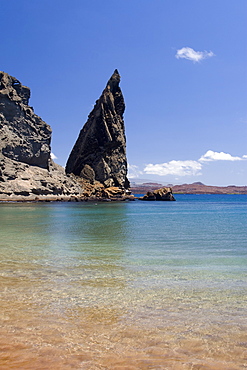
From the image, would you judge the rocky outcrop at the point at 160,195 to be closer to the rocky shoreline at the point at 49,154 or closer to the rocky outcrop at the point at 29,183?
the rocky shoreline at the point at 49,154

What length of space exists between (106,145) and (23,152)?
3572cm

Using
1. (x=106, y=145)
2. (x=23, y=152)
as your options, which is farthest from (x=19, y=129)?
(x=106, y=145)

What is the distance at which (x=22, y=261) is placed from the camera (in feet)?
33.9

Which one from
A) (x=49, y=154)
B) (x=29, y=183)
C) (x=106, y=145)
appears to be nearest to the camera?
(x=29, y=183)

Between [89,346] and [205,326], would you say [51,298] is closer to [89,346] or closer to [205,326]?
[89,346]

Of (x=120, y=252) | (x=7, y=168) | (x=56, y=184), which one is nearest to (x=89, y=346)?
(x=120, y=252)

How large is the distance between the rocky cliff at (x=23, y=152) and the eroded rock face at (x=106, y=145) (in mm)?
19209

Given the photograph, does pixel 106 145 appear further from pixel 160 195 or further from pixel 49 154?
pixel 49 154

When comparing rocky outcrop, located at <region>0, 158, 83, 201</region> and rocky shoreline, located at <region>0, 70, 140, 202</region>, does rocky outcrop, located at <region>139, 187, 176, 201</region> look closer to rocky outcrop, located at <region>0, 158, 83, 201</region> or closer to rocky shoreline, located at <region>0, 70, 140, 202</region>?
rocky shoreline, located at <region>0, 70, 140, 202</region>

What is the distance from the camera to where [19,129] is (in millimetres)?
74875

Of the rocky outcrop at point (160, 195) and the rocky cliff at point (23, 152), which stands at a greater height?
the rocky cliff at point (23, 152)

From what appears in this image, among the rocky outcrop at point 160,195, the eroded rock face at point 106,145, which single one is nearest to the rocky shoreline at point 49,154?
the eroded rock face at point 106,145

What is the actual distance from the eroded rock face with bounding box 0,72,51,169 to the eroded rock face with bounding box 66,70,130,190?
76.7 ft

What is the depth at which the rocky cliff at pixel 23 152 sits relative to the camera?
6588cm
